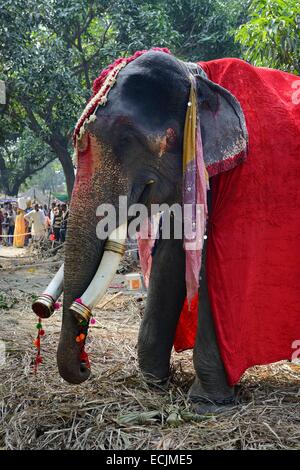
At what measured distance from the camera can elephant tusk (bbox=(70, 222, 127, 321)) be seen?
2455 millimetres

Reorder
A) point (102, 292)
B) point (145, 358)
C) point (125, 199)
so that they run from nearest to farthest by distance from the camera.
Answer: point (102, 292) → point (125, 199) → point (145, 358)

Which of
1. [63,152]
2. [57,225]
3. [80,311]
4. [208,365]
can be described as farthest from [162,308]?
[63,152]

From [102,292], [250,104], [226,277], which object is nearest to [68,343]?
[102,292]

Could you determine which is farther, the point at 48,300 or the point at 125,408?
the point at 125,408

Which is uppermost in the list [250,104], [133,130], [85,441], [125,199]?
[250,104]

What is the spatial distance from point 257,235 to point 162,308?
0.83m

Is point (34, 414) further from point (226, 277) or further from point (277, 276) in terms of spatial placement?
point (277, 276)

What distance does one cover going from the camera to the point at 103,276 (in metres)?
2.54

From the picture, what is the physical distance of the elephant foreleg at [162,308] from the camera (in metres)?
3.49

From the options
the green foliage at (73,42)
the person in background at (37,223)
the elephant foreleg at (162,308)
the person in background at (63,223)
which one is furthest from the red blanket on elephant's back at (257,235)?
the person in background at (37,223)

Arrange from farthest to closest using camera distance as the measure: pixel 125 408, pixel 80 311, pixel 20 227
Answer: pixel 20 227
pixel 125 408
pixel 80 311

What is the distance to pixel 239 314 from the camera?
3.13 metres

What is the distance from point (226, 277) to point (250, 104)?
3.38 feet

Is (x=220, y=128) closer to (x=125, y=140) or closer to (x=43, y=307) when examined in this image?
(x=125, y=140)
